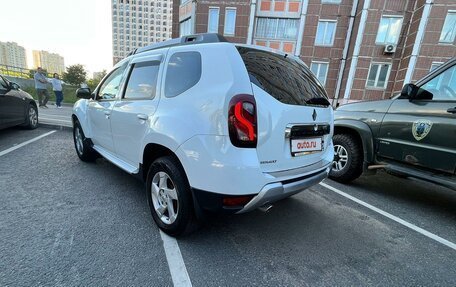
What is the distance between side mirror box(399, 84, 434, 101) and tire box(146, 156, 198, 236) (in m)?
3.15

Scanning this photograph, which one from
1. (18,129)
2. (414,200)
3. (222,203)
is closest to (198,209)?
(222,203)

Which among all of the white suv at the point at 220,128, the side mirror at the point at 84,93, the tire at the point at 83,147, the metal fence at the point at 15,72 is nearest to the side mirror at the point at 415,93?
the white suv at the point at 220,128

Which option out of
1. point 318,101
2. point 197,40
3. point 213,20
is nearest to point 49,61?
point 213,20

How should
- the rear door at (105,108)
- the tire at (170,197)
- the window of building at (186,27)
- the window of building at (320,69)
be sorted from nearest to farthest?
1. the tire at (170,197)
2. the rear door at (105,108)
3. the window of building at (320,69)
4. the window of building at (186,27)

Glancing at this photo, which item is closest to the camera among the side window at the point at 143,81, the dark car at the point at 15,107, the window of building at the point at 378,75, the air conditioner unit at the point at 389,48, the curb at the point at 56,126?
the side window at the point at 143,81

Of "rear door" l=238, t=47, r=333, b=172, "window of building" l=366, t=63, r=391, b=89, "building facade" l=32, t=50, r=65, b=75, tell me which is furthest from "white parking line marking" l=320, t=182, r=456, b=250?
"building facade" l=32, t=50, r=65, b=75

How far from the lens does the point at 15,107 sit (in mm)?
5379

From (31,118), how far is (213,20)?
15.2m

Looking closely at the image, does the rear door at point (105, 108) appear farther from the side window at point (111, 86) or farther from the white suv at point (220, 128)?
the white suv at point (220, 128)

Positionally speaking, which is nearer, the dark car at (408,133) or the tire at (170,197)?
the tire at (170,197)

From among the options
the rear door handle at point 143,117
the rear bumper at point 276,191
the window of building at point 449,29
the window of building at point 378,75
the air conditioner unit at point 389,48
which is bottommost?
the rear bumper at point 276,191

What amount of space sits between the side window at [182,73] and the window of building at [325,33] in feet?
60.0

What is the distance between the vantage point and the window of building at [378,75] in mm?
16078

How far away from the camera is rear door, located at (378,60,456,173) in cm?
268
